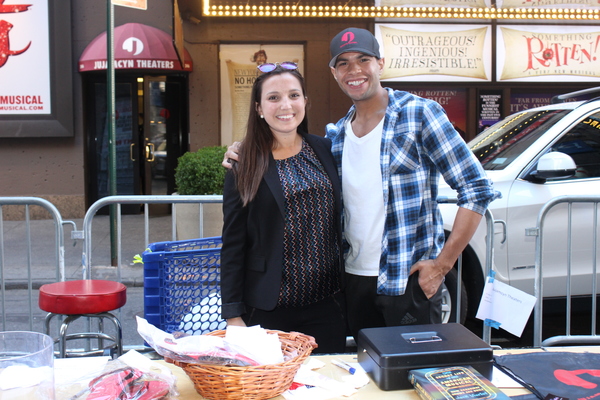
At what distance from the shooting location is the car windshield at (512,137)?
5.23 metres

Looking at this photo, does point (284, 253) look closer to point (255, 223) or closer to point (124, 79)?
point (255, 223)

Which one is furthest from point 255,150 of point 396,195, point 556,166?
point 556,166

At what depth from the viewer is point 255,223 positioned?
2.56 metres

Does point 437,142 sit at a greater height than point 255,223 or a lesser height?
greater

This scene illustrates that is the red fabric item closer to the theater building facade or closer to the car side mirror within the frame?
the car side mirror

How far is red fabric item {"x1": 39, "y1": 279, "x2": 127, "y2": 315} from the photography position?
314cm

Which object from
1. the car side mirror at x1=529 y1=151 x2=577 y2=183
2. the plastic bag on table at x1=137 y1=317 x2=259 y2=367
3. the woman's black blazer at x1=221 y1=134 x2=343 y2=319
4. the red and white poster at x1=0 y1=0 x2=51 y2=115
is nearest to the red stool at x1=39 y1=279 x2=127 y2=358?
the woman's black blazer at x1=221 y1=134 x2=343 y2=319

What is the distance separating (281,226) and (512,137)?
3.67m

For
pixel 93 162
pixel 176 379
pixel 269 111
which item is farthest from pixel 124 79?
pixel 176 379

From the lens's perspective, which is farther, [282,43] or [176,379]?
[282,43]

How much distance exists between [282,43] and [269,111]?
9433 mm

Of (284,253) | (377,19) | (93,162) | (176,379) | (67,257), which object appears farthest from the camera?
(93,162)

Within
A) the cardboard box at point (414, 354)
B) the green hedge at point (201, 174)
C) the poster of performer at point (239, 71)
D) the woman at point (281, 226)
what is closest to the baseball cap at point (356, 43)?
the woman at point (281, 226)

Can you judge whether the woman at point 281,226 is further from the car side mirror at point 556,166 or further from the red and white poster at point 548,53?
the red and white poster at point 548,53
